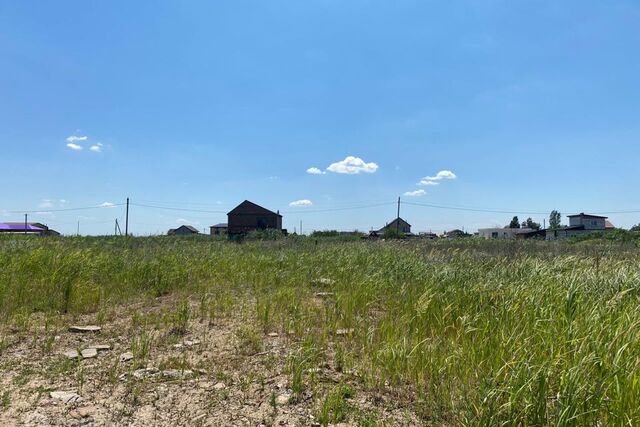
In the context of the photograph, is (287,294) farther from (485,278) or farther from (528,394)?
(528,394)

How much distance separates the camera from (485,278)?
20.5 feet

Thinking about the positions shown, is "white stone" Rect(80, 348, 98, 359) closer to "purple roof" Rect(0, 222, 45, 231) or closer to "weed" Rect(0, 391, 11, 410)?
"weed" Rect(0, 391, 11, 410)

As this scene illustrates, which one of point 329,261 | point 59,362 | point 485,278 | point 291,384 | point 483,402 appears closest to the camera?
point 483,402

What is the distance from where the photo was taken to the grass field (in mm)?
2469

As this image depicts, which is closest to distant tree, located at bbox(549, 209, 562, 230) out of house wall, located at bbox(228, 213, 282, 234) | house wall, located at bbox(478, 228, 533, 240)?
house wall, located at bbox(478, 228, 533, 240)

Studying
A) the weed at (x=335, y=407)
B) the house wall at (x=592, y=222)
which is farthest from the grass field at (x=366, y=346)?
the house wall at (x=592, y=222)

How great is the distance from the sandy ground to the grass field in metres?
0.02

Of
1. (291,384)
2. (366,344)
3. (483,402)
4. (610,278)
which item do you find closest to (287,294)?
(366,344)

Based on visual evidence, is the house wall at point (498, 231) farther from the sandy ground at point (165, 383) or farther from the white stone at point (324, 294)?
the sandy ground at point (165, 383)

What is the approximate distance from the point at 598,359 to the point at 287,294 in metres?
4.86

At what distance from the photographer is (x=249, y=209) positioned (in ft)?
199

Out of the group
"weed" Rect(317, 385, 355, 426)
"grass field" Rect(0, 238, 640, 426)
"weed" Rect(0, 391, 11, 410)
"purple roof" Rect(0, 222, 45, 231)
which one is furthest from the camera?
"purple roof" Rect(0, 222, 45, 231)

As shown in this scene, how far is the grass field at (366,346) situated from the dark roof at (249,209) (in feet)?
175

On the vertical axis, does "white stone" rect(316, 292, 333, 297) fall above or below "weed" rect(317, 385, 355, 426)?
above
